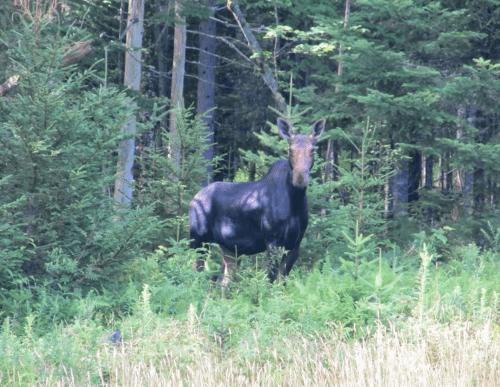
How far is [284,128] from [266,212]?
4.83 ft

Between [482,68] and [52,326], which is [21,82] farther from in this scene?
[482,68]

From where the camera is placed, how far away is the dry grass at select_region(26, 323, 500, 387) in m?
6.27

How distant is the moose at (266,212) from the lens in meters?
10.1

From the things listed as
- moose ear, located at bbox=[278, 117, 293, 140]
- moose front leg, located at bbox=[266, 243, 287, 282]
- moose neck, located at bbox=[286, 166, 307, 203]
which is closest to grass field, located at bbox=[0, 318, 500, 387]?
moose front leg, located at bbox=[266, 243, 287, 282]

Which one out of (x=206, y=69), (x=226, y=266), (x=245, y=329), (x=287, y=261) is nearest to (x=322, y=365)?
(x=245, y=329)

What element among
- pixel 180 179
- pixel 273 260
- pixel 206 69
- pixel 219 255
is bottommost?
pixel 219 255

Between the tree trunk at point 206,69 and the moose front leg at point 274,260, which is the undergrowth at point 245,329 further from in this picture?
the tree trunk at point 206,69

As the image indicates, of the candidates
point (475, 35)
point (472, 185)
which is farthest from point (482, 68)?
point (472, 185)

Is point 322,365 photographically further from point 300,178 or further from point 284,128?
point 284,128

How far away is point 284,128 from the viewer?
1104 centimetres

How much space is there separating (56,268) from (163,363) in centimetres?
267

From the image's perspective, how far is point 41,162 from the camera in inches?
356

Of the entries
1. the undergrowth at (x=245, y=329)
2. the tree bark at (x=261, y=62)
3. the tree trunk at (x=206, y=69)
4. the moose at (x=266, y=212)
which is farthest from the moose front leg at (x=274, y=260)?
the tree trunk at (x=206, y=69)

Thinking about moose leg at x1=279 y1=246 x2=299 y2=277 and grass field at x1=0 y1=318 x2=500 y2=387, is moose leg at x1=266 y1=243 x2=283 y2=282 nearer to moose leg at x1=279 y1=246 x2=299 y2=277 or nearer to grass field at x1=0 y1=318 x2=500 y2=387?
moose leg at x1=279 y1=246 x2=299 y2=277
